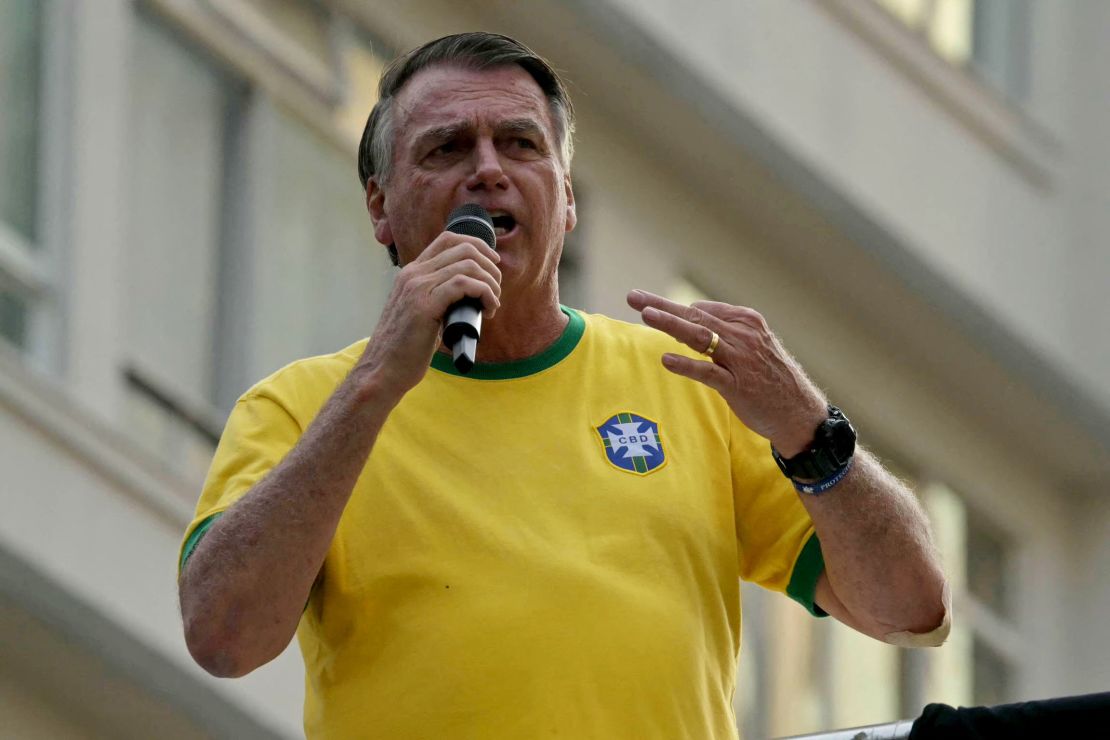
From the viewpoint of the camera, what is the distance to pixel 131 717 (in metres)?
11.1

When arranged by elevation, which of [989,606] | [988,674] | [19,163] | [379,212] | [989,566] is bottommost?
[988,674]

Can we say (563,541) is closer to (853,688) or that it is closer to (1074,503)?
(853,688)

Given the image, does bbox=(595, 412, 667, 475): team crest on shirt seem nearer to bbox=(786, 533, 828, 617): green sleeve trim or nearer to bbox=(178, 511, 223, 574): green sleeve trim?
bbox=(786, 533, 828, 617): green sleeve trim

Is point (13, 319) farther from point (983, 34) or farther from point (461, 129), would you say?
point (983, 34)

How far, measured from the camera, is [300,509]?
451 centimetres

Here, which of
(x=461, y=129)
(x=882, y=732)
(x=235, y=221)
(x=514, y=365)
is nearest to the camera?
(x=882, y=732)

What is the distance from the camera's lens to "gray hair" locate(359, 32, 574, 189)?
17.6ft

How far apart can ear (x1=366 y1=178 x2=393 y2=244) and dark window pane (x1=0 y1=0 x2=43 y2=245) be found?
18.7 ft

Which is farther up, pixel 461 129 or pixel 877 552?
pixel 461 129

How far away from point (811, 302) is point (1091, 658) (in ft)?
10.2

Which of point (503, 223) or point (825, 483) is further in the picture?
point (503, 223)

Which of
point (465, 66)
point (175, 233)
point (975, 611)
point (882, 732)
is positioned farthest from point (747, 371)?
point (975, 611)

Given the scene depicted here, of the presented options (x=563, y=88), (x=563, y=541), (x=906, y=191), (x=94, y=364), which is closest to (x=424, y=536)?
(x=563, y=541)

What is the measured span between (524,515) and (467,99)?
3.01 feet
